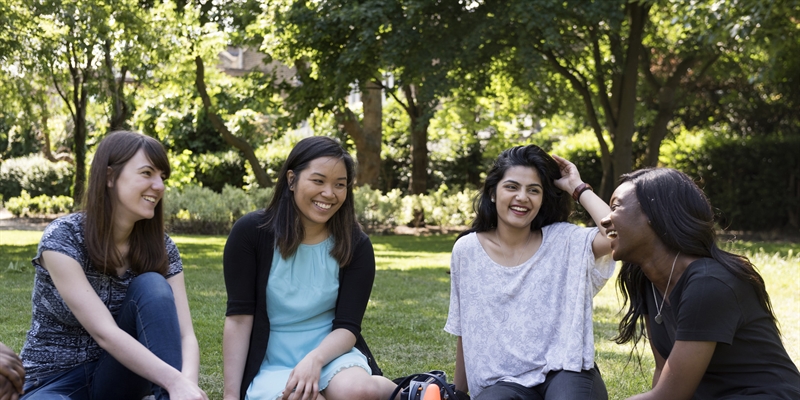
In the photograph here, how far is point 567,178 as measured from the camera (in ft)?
11.6

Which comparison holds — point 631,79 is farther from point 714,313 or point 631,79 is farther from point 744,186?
point 714,313

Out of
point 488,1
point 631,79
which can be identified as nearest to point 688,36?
point 631,79

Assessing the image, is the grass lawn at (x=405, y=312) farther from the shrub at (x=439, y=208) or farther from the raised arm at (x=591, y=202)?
the shrub at (x=439, y=208)

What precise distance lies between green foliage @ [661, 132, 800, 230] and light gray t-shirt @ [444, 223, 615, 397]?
14.2 m

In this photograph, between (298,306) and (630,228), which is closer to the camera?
(630,228)

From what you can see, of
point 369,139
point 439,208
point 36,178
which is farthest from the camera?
point 36,178

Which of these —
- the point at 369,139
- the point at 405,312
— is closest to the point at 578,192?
the point at 405,312

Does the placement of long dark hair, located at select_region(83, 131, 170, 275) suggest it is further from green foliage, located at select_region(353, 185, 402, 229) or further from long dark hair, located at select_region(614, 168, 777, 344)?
green foliage, located at select_region(353, 185, 402, 229)

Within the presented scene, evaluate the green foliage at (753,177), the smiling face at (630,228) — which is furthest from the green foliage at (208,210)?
the smiling face at (630,228)

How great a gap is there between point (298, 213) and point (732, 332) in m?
1.83

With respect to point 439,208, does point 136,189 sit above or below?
above

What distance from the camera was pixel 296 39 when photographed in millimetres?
15102

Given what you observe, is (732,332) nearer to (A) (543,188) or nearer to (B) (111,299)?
(A) (543,188)

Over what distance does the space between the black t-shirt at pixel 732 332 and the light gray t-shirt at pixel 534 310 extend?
65 centimetres
